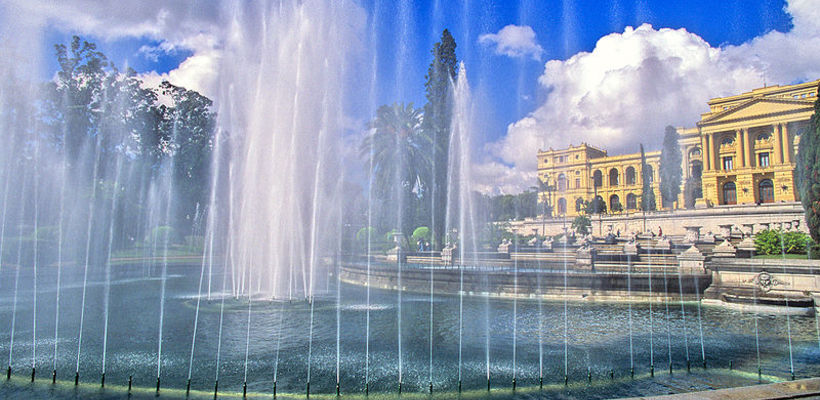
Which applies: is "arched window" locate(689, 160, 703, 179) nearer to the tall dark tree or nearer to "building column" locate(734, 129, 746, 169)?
"building column" locate(734, 129, 746, 169)

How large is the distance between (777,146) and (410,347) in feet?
206

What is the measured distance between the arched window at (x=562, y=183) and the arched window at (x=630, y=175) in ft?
36.4

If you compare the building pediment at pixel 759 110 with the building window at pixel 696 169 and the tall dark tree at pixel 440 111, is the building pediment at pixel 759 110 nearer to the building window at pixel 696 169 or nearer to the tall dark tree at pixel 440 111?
the building window at pixel 696 169

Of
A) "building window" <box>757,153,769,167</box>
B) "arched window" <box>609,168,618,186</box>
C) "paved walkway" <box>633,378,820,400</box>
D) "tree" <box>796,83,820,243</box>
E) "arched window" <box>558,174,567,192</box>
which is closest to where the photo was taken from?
"paved walkway" <box>633,378,820,400</box>

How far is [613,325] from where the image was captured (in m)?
12.0

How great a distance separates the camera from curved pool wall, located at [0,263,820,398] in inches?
283

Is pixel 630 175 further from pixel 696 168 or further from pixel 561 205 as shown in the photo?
pixel 696 168

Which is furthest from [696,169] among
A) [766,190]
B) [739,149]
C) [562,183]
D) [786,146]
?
[562,183]

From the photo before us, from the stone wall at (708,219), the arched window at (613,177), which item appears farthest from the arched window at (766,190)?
the arched window at (613,177)

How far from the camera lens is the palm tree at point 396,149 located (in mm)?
33125

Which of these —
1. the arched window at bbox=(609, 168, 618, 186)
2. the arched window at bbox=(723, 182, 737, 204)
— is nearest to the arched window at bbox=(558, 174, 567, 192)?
the arched window at bbox=(609, 168, 618, 186)

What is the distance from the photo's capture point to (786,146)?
178 ft

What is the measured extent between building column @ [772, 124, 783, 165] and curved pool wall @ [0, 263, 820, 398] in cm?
5190

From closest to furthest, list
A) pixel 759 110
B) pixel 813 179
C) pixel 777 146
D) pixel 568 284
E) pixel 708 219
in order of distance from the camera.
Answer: pixel 568 284, pixel 813 179, pixel 708 219, pixel 777 146, pixel 759 110
